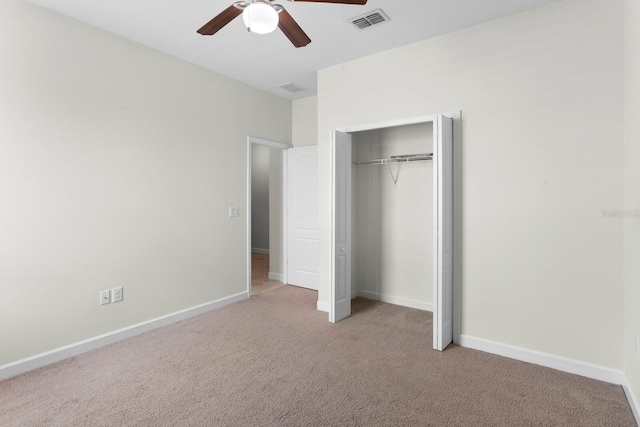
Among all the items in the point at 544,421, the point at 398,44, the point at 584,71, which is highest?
the point at 398,44

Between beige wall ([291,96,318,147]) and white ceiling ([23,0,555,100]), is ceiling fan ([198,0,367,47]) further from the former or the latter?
beige wall ([291,96,318,147])

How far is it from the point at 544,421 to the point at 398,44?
321 centimetres

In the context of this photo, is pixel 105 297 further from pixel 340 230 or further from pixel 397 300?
pixel 397 300

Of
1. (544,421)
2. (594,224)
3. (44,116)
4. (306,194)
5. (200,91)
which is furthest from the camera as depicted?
(306,194)

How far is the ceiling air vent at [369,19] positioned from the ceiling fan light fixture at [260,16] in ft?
→ 4.28

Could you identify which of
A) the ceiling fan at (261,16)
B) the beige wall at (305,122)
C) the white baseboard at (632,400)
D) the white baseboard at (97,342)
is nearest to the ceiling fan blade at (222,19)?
the ceiling fan at (261,16)

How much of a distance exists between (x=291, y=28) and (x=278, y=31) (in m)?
1.13

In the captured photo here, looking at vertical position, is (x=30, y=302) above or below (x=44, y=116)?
below

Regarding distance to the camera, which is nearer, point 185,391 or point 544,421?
point 544,421

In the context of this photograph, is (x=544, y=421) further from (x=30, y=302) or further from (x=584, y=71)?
(x=30, y=302)

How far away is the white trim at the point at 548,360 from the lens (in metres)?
2.46

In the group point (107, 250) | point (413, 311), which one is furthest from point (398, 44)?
point (107, 250)

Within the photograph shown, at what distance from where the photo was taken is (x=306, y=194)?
4969mm

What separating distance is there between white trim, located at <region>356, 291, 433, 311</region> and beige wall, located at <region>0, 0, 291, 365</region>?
170 centimetres
